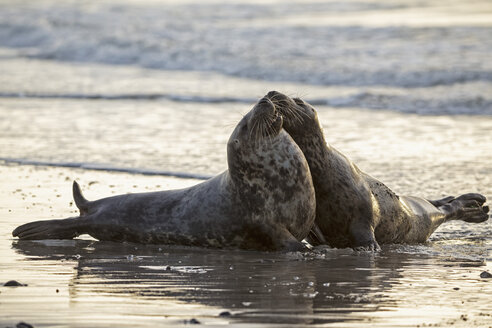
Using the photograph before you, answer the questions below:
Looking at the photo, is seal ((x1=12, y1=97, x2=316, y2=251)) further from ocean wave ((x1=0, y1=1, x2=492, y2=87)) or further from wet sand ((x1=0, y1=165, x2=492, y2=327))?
ocean wave ((x1=0, y1=1, x2=492, y2=87))

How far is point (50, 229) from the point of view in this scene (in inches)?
322

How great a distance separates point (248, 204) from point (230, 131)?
6551mm

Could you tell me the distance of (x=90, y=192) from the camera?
33.0ft

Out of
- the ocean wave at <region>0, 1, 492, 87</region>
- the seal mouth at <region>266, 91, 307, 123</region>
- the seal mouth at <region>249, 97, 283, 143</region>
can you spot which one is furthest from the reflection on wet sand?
the ocean wave at <region>0, 1, 492, 87</region>

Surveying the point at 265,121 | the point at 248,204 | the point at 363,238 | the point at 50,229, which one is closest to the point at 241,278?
the point at 248,204

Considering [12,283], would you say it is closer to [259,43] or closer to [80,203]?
[80,203]

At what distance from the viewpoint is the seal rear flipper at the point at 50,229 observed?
317 inches

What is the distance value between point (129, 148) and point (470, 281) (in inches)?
275

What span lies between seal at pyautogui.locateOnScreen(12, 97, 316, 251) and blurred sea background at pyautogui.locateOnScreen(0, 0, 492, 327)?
19cm

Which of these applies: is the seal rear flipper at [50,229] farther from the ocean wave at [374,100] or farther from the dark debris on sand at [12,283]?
the ocean wave at [374,100]

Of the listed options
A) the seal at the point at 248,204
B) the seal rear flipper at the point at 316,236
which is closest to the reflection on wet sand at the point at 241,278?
the seal at the point at 248,204

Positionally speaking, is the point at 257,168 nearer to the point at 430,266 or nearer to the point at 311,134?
the point at 311,134

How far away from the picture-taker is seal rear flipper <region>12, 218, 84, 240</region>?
805cm

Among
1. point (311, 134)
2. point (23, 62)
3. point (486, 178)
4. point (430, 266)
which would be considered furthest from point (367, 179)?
point (23, 62)
